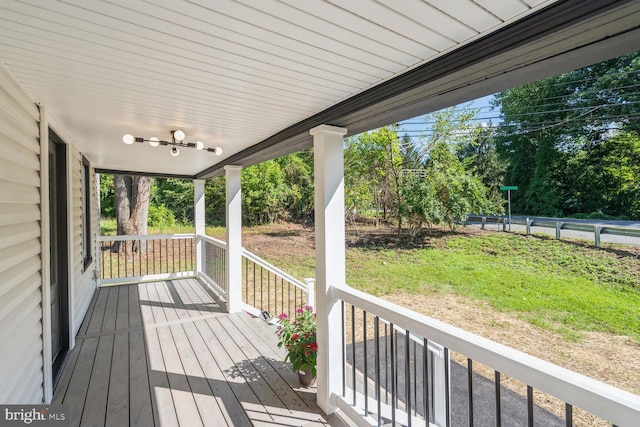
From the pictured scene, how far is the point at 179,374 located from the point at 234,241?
1934 millimetres

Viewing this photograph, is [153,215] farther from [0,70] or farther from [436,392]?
[436,392]

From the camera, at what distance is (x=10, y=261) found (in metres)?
1.60

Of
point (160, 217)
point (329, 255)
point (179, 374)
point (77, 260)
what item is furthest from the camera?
point (160, 217)

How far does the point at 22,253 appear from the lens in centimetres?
178

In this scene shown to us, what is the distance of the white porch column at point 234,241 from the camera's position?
4.11 metres

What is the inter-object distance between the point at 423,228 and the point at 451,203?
1454mm

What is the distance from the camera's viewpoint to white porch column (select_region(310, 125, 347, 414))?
215 centimetres

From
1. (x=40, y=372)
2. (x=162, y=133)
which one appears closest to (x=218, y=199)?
(x=162, y=133)

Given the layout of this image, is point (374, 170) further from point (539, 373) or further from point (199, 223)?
point (539, 373)

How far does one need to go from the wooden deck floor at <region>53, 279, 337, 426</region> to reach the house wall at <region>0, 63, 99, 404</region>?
0.46 meters

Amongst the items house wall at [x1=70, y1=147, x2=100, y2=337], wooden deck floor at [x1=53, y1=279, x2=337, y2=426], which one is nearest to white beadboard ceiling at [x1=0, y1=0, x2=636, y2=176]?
house wall at [x1=70, y1=147, x2=100, y2=337]

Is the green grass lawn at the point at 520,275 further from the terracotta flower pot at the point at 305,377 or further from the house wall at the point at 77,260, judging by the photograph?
the terracotta flower pot at the point at 305,377

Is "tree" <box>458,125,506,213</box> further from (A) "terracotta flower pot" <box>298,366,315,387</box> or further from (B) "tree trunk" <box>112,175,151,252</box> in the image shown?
(B) "tree trunk" <box>112,175,151,252</box>

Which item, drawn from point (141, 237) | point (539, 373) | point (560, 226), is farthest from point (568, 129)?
point (141, 237)
